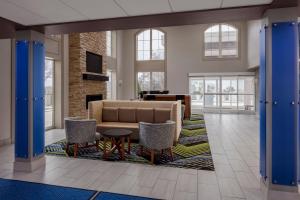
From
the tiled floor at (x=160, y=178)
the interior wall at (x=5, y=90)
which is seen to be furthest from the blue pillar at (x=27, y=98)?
the interior wall at (x=5, y=90)

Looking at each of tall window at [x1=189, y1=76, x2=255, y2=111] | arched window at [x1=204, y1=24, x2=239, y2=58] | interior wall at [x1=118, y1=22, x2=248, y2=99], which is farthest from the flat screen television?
arched window at [x1=204, y1=24, x2=239, y2=58]

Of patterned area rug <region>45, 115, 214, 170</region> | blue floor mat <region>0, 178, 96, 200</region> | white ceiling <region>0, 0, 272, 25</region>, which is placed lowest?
blue floor mat <region>0, 178, 96, 200</region>

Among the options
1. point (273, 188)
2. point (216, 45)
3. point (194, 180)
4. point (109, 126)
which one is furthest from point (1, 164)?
point (216, 45)

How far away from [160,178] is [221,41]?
11.0 metres

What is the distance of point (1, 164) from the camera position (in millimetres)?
3895

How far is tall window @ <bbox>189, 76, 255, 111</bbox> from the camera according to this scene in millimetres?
12156

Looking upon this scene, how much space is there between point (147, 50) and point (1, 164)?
35.4 ft

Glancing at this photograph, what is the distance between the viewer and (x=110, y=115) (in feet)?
19.6

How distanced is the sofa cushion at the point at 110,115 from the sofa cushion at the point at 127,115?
0.12m

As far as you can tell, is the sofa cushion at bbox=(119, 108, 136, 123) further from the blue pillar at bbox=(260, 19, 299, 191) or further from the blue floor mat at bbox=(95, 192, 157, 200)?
the blue pillar at bbox=(260, 19, 299, 191)

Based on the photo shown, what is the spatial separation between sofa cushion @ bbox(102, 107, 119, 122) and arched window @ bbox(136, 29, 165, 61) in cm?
801

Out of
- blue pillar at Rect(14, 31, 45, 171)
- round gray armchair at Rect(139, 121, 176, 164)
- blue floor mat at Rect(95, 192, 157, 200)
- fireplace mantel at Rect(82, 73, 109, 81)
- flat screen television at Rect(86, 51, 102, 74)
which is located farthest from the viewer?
flat screen television at Rect(86, 51, 102, 74)

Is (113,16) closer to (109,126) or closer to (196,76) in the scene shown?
(109,126)

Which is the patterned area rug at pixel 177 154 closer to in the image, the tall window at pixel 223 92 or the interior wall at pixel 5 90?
the interior wall at pixel 5 90
